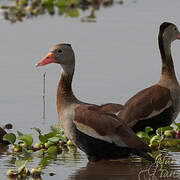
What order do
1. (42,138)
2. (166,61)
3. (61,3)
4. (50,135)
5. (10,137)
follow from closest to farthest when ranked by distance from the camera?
(10,137) < (42,138) < (50,135) < (166,61) < (61,3)

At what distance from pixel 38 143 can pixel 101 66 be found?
436cm

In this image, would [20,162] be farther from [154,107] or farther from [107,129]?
[154,107]

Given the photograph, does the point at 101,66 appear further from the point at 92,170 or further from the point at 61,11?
the point at 61,11

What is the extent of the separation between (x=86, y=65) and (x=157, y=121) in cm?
400

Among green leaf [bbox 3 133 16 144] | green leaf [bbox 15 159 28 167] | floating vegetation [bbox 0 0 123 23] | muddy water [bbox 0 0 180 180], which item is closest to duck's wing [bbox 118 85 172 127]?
muddy water [bbox 0 0 180 180]

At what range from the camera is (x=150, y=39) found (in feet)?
53.5

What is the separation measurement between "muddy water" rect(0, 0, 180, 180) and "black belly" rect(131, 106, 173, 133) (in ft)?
2.11

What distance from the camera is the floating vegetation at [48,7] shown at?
782 inches

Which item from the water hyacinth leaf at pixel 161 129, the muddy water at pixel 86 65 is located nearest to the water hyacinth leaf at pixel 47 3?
the muddy water at pixel 86 65

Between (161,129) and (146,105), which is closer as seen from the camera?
(161,129)

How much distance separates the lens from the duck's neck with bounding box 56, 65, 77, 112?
9508mm

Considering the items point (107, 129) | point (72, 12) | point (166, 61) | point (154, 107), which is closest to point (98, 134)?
point (107, 129)

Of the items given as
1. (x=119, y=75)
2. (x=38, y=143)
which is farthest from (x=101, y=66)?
(x=38, y=143)

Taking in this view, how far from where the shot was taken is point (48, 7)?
69.5 ft
